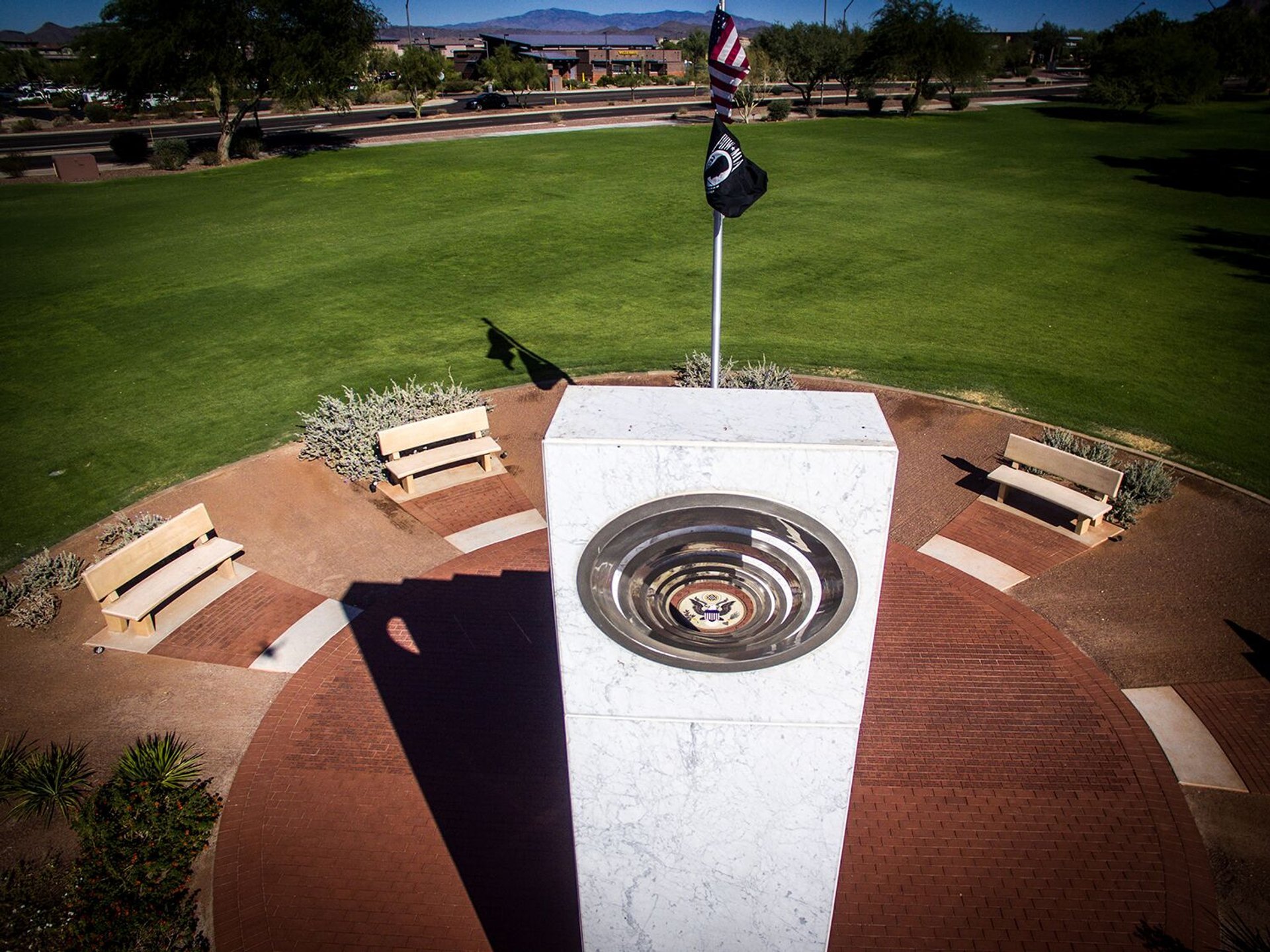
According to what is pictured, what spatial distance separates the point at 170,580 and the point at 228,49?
34631 mm

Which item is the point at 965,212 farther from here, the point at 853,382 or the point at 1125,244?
the point at 853,382

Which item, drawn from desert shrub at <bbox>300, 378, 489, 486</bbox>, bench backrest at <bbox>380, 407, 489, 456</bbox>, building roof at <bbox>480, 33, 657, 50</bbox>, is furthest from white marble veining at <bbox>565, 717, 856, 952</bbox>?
building roof at <bbox>480, 33, 657, 50</bbox>

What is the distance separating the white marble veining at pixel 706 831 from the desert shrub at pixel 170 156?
42378 millimetres

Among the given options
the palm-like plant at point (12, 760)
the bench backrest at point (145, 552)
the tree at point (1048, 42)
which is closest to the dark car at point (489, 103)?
the bench backrest at point (145, 552)

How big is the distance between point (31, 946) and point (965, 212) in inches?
1152

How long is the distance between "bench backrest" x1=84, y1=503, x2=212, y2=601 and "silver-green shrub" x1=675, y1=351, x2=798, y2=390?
7.57 m

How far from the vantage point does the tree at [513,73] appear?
214 ft

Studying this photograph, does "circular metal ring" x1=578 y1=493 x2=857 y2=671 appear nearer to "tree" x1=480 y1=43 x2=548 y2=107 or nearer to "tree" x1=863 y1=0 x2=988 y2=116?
"tree" x1=863 y1=0 x2=988 y2=116

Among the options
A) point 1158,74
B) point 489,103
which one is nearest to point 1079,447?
point 1158,74

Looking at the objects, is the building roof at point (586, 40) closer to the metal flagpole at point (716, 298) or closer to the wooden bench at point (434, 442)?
the wooden bench at point (434, 442)

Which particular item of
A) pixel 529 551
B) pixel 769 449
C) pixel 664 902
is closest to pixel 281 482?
pixel 529 551

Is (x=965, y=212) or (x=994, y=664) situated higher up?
(x=965, y=212)

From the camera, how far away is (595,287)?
66.0 ft

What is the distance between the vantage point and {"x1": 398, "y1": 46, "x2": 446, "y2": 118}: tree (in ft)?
178
